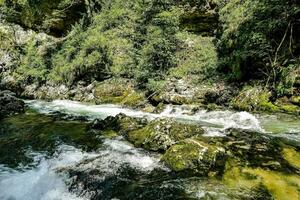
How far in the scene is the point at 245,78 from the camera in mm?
12672

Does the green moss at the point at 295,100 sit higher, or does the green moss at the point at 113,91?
the green moss at the point at 295,100

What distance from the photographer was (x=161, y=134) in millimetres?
7547

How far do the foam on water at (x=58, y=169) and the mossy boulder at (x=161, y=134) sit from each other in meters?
0.29

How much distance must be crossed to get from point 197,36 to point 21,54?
41.7 feet

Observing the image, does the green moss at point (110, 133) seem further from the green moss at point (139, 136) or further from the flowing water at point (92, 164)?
the green moss at point (139, 136)

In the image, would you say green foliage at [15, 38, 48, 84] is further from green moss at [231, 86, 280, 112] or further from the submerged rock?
green moss at [231, 86, 280, 112]

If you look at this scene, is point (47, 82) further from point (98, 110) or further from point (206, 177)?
point (206, 177)

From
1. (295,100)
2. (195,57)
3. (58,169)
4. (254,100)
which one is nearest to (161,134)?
(58,169)

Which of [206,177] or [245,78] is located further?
[245,78]

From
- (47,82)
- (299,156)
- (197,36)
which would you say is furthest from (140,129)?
(47,82)

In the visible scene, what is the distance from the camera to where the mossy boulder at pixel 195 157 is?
19.6 feet

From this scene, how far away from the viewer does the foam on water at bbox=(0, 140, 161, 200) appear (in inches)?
227

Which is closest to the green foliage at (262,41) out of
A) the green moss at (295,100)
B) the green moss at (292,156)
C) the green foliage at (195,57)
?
the green foliage at (195,57)

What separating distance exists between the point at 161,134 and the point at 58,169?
7.34 feet
